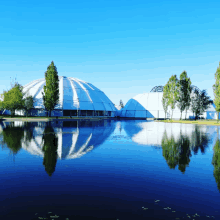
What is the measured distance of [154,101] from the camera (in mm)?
87125

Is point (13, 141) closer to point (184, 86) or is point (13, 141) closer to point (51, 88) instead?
point (51, 88)

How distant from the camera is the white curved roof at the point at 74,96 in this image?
219 feet

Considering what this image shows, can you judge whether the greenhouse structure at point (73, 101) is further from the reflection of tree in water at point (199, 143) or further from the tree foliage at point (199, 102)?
the reflection of tree in water at point (199, 143)

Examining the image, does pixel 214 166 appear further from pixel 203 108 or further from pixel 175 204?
pixel 203 108

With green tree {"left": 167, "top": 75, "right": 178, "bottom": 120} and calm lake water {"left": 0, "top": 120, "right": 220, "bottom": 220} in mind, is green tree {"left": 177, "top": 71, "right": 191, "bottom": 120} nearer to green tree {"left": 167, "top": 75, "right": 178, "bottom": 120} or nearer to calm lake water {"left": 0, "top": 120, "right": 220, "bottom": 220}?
green tree {"left": 167, "top": 75, "right": 178, "bottom": 120}

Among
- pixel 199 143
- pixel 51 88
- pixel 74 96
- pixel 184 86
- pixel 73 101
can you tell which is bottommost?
pixel 199 143

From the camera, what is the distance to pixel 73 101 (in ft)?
224

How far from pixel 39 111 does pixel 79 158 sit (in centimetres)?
6069

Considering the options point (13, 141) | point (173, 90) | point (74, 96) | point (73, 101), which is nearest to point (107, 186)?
point (13, 141)

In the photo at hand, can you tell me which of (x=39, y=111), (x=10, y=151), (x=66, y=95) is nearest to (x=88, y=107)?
(x=66, y=95)

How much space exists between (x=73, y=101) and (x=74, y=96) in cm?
251

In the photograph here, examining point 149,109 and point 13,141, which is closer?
point 13,141

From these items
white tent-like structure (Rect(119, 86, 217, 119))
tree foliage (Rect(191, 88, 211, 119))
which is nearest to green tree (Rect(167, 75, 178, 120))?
tree foliage (Rect(191, 88, 211, 119))

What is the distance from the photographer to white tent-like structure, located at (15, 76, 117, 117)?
65.9 m
